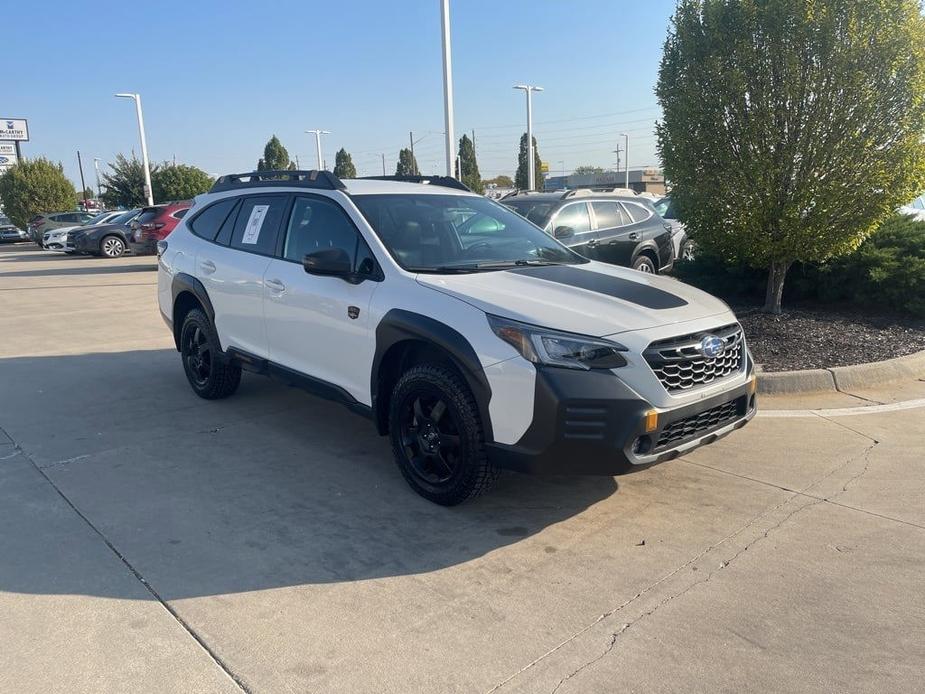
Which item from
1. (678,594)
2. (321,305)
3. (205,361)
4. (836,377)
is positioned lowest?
(678,594)

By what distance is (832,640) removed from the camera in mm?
2912

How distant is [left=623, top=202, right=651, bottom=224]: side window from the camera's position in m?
11.0

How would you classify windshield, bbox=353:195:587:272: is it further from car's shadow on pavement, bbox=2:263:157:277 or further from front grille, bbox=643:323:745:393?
car's shadow on pavement, bbox=2:263:157:277

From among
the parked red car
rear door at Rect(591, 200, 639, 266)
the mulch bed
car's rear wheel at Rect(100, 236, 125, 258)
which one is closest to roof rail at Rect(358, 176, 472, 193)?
the mulch bed

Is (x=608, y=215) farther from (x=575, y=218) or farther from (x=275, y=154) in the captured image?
(x=275, y=154)

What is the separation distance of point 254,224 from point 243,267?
356 mm

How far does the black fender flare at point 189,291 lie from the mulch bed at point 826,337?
190 inches

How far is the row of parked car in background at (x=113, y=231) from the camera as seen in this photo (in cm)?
2122

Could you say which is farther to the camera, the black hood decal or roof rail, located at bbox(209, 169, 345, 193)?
→ roof rail, located at bbox(209, 169, 345, 193)

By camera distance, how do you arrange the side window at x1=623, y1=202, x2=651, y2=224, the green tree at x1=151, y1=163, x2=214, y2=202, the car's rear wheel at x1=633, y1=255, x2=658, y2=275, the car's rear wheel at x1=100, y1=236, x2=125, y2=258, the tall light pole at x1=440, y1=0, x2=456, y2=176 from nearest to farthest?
the car's rear wheel at x1=633, y1=255, x2=658, y2=275 < the side window at x1=623, y1=202, x2=651, y2=224 < the tall light pole at x1=440, y1=0, x2=456, y2=176 < the car's rear wheel at x1=100, y1=236, x2=125, y2=258 < the green tree at x1=151, y1=163, x2=214, y2=202

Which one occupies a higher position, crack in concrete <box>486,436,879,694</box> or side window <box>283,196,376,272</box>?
side window <box>283,196,376,272</box>

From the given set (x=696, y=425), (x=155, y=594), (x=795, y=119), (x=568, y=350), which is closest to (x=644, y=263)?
(x=795, y=119)

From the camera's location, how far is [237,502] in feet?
14.0

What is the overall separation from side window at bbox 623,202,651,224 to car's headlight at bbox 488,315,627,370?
7.72 meters
